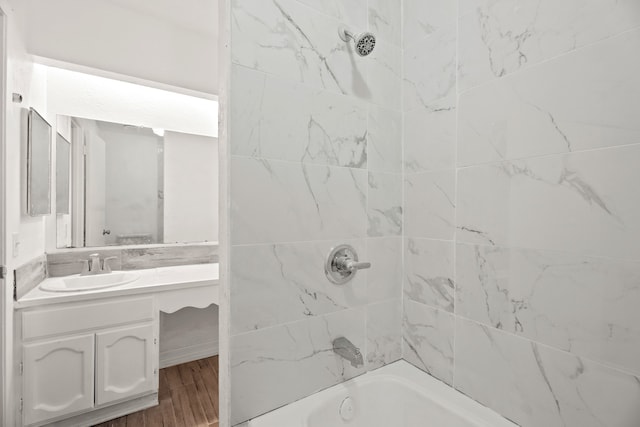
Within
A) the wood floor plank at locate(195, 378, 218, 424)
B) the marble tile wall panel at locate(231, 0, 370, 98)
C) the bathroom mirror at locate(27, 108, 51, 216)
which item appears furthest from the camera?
the wood floor plank at locate(195, 378, 218, 424)

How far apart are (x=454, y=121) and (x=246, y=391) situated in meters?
1.20

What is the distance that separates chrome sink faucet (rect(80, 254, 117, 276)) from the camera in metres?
2.00

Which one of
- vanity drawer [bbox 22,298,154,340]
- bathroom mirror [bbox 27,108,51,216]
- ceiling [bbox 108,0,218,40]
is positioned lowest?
vanity drawer [bbox 22,298,154,340]

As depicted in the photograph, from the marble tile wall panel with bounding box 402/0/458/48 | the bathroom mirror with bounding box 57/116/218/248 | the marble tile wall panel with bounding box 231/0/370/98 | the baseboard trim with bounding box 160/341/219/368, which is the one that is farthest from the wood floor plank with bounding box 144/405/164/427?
the marble tile wall panel with bounding box 402/0/458/48

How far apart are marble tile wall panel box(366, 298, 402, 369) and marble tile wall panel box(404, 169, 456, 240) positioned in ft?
1.13

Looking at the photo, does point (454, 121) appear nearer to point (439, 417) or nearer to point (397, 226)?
point (397, 226)

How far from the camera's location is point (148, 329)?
184cm

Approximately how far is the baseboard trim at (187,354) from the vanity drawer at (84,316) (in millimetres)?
773

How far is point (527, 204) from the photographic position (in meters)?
0.89

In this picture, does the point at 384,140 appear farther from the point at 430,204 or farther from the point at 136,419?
the point at 136,419

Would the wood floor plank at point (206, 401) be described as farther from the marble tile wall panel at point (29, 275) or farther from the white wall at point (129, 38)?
the white wall at point (129, 38)

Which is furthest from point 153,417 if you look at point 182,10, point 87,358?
point 182,10

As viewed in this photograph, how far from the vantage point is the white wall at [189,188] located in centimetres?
243

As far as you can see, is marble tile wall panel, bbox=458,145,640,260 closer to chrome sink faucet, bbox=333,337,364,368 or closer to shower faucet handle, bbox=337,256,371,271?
shower faucet handle, bbox=337,256,371,271
